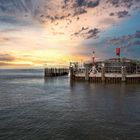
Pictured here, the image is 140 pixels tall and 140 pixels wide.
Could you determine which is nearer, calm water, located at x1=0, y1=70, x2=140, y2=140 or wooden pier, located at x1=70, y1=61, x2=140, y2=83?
calm water, located at x1=0, y1=70, x2=140, y2=140

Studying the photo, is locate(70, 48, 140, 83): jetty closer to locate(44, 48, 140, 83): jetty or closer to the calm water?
locate(44, 48, 140, 83): jetty

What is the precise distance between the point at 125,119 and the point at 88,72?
4859 cm

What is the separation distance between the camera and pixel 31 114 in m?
25.6

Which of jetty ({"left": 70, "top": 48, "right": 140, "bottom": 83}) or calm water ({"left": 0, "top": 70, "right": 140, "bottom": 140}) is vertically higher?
jetty ({"left": 70, "top": 48, "right": 140, "bottom": 83})

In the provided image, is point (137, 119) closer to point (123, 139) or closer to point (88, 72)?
point (123, 139)

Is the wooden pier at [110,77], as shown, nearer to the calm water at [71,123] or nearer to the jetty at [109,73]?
the jetty at [109,73]

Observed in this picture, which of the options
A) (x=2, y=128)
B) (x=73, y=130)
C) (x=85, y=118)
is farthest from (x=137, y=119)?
(x=2, y=128)

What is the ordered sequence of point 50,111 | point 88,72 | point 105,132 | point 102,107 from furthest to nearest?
point 88,72 < point 102,107 < point 50,111 < point 105,132

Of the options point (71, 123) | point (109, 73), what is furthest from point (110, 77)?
point (71, 123)

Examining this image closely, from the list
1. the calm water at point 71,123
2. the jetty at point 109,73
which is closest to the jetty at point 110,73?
the jetty at point 109,73

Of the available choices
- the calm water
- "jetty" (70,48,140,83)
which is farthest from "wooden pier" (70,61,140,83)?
the calm water

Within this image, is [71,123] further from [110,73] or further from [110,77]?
[110,73]

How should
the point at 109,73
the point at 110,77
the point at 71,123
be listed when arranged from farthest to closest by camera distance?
the point at 109,73 < the point at 110,77 < the point at 71,123

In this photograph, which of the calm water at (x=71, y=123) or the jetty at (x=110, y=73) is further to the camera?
the jetty at (x=110, y=73)
